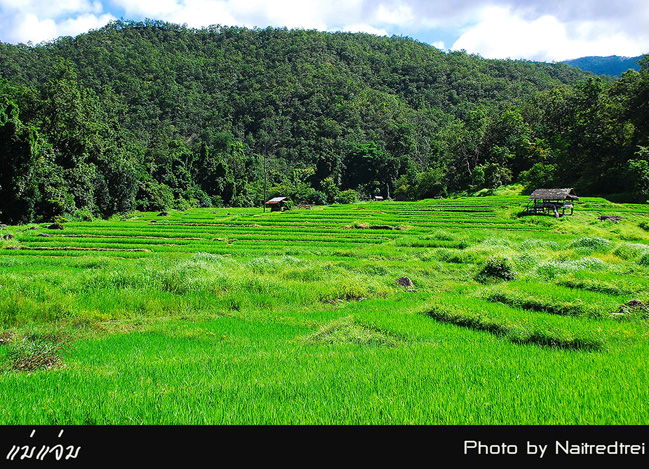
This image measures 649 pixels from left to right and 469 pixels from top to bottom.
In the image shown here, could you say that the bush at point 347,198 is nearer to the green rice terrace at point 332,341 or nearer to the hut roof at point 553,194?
the hut roof at point 553,194

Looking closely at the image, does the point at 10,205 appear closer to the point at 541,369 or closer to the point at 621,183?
the point at 541,369

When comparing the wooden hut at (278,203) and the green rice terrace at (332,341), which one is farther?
the wooden hut at (278,203)

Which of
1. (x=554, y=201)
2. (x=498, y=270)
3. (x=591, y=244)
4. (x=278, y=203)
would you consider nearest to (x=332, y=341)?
(x=498, y=270)

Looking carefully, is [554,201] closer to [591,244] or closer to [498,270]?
[591,244]

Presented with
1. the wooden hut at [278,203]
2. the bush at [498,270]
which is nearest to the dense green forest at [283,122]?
the wooden hut at [278,203]

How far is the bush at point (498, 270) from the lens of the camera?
15583 mm

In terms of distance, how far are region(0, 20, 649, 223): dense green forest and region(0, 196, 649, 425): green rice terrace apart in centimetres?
3355

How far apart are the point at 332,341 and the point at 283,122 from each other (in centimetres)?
12883

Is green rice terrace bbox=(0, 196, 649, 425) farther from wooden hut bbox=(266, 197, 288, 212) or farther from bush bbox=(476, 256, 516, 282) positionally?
wooden hut bbox=(266, 197, 288, 212)

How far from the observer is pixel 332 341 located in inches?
328

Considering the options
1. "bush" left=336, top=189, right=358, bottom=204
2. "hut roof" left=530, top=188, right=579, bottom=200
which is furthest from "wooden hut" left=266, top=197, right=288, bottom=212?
"hut roof" left=530, top=188, right=579, bottom=200

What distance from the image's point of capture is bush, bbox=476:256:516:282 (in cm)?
1558

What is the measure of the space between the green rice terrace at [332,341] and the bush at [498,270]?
0.06m
